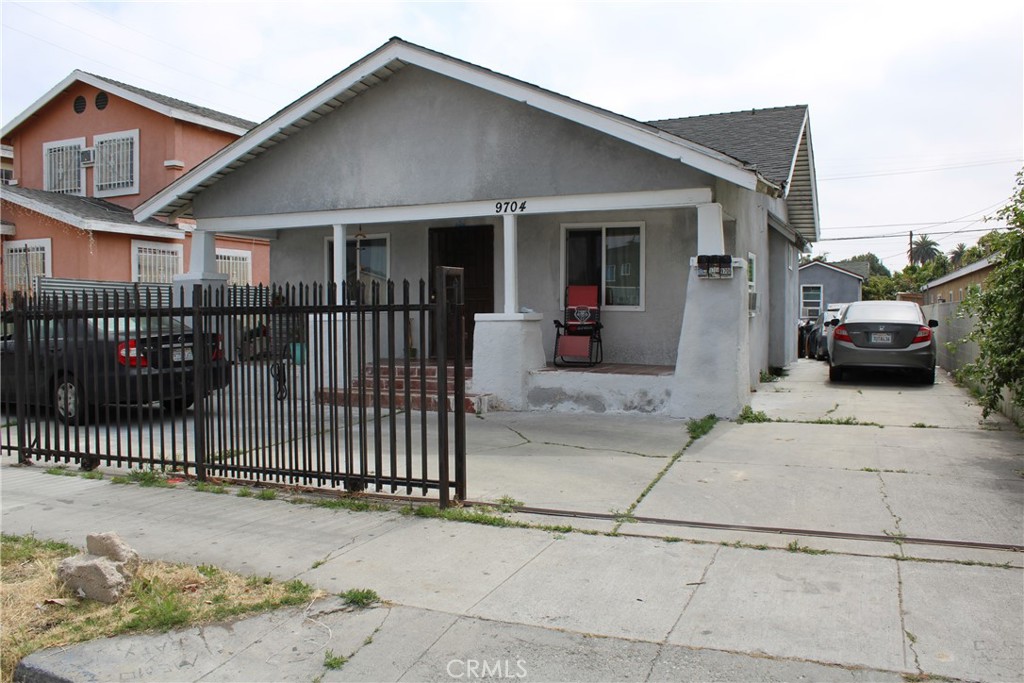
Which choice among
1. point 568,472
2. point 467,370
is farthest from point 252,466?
point 467,370

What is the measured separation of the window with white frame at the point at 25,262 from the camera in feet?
61.9

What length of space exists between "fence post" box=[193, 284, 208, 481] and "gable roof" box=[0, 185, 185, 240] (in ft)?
37.7

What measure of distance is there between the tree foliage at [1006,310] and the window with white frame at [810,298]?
3194 cm

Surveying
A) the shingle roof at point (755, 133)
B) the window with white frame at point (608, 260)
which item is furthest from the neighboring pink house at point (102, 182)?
the shingle roof at point (755, 133)

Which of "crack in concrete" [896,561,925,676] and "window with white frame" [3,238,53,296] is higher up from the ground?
"window with white frame" [3,238,53,296]

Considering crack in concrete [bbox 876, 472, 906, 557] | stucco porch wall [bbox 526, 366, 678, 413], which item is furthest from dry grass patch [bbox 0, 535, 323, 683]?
stucco porch wall [bbox 526, 366, 678, 413]

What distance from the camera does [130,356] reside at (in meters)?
8.27

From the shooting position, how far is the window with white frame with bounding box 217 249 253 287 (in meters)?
20.4

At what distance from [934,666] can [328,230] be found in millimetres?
12285

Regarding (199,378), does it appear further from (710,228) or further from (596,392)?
(710,228)

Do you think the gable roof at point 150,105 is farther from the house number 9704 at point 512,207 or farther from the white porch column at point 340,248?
the house number 9704 at point 512,207

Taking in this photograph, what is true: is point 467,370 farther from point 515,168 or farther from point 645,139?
point 645,139

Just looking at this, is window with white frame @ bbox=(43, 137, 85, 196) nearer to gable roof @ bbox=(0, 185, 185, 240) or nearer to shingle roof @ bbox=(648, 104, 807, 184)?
gable roof @ bbox=(0, 185, 185, 240)

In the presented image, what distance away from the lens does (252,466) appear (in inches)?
276
